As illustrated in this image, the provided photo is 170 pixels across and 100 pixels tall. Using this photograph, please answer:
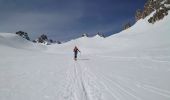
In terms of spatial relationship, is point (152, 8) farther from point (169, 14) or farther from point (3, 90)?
point (3, 90)

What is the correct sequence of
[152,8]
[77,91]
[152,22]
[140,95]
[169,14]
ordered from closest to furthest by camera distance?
[140,95] → [77,91] → [169,14] → [152,22] → [152,8]

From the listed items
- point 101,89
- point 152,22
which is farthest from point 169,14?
point 101,89

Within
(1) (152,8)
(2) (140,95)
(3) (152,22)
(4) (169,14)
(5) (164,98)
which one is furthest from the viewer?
(1) (152,8)

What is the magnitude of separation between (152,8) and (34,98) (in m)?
97.3

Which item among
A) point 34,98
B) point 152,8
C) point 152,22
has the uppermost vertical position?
point 152,8

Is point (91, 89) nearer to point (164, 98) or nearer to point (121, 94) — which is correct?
point (121, 94)

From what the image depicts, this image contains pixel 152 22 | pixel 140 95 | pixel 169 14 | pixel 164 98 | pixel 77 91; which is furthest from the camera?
pixel 152 22

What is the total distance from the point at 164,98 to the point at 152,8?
96.4 m

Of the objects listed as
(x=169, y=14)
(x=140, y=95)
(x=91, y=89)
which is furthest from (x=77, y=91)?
(x=169, y=14)

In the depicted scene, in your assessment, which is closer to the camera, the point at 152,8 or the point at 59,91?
the point at 59,91

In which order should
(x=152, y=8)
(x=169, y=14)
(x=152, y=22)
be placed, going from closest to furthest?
(x=169, y=14), (x=152, y=22), (x=152, y=8)

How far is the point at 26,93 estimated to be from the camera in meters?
8.38

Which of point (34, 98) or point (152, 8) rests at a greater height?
point (152, 8)

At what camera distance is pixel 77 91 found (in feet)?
27.3
